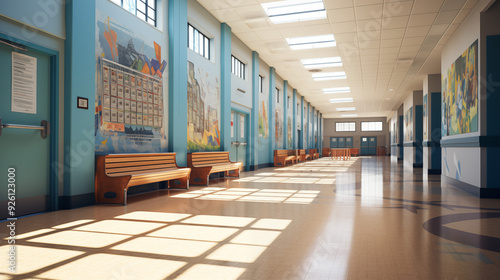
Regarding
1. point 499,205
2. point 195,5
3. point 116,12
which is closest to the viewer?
point 499,205

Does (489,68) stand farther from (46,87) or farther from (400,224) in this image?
(46,87)

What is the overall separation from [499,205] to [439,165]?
24.7 feet

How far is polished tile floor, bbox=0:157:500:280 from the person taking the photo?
2504 millimetres

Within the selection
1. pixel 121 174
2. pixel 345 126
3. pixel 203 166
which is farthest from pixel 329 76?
pixel 345 126

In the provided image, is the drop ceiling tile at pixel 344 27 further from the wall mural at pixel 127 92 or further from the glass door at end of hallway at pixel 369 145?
the glass door at end of hallway at pixel 369 145

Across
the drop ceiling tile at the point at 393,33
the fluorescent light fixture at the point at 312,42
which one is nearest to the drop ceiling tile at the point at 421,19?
the drop ceiling tile at the point at 393,33

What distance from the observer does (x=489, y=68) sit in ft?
21.3

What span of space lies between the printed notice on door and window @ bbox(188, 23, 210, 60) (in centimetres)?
452

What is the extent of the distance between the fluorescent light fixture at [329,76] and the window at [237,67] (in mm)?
4959

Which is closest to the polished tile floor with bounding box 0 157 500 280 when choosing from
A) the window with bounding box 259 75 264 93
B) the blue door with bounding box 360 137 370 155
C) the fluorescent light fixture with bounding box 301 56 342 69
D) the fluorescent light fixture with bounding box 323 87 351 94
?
the fluorescent light fixture with bounding box 301 56 342 69

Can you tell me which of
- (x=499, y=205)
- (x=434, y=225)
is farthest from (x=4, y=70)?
(x=499, y=205)

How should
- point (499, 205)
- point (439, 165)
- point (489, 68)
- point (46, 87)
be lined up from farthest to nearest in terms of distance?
point (439, 165) → point (489, 68) → point (499, 205) → point (46, 87)

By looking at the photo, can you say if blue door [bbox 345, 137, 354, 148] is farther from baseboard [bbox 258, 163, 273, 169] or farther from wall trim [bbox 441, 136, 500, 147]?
wall trim [bbox 441, 136, 500, 147]

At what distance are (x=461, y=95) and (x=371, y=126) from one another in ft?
102
